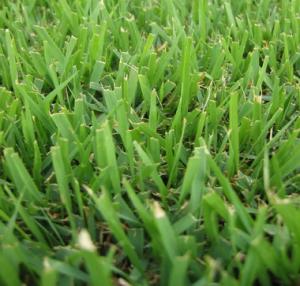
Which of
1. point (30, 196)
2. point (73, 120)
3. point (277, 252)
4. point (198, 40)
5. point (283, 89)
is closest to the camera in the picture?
point (277, 252)

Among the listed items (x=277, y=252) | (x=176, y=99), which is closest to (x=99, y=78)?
(x=176, y=99)

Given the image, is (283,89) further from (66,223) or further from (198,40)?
(66,223)

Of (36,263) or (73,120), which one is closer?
(36,263)

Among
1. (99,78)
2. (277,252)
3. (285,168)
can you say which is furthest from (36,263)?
(99,78)

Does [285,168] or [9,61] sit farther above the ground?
[9,61]

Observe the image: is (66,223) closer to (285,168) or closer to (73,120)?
(73,120)

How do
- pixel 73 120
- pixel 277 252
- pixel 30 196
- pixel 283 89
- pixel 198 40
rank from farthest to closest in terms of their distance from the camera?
pixel 198 40 < pixel 283 89 < pixel 73 120 < pixel 30 196 < pixel 277 252
